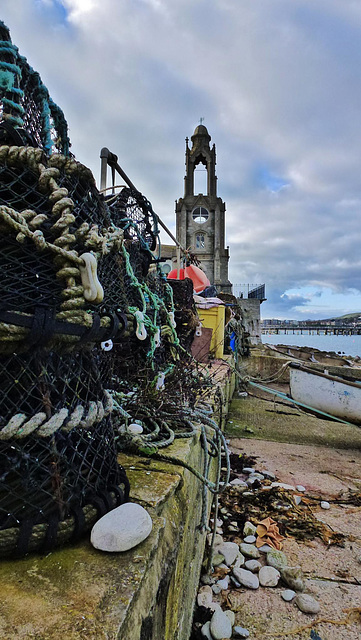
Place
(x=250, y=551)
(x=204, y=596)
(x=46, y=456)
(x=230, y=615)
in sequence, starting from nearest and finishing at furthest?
(x=46, y=456) < (x=230, y=615) < (x=204, y=596) < (x=250, y=551)

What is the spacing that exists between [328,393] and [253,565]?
5.23 metres

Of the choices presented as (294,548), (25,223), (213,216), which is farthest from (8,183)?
(213,216)

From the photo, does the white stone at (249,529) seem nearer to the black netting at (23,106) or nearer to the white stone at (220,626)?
the white stone at (220,626)

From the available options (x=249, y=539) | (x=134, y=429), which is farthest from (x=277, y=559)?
(x=134, y=429)

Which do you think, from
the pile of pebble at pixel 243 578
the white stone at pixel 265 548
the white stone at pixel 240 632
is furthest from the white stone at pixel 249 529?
the white stone at pixel 240 632

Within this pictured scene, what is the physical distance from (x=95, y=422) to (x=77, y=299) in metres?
0.47

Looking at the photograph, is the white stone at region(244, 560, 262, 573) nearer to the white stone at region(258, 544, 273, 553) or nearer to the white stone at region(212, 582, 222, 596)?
the white stone at region(258, 544, 273, 553)

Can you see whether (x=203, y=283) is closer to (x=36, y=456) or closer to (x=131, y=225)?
(x=131, y=225)

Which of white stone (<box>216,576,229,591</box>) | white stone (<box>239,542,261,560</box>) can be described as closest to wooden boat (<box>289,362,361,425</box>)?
white stone (<box>239,542,261,560</box>)

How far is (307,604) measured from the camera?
225 centimetres

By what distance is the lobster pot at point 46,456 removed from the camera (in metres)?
1.03

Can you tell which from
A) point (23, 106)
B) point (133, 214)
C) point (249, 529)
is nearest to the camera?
point (23, 106)

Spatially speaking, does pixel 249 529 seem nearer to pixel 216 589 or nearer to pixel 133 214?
pixel 216 589

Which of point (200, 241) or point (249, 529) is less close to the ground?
point (200, 241)
